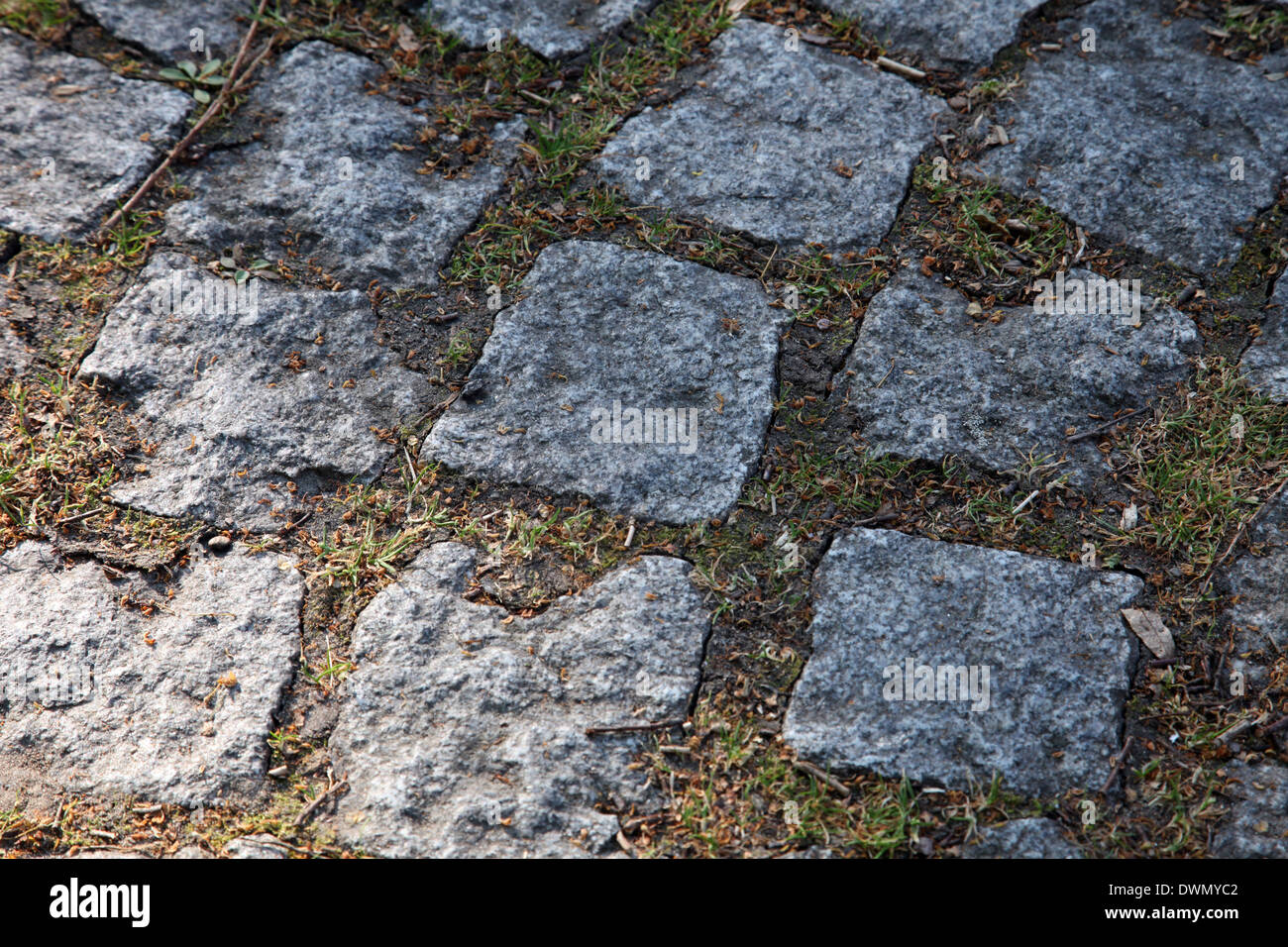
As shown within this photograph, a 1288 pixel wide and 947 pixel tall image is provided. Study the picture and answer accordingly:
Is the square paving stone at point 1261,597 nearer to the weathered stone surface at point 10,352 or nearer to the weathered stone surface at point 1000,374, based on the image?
the weathered stone surface at point 1000,374

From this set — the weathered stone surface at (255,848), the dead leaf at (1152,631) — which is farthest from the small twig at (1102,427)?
the weathered stone surface at (255,848)

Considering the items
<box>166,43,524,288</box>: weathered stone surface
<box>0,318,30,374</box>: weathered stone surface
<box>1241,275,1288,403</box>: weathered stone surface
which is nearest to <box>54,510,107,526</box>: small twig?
<box>0,318,30,374</box>: weathered stone surface

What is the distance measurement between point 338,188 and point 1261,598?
260cm

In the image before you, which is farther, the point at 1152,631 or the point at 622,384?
the point at 622,384

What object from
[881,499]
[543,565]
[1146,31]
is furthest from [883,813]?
[1146,31]

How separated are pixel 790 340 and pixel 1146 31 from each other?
5.57ft

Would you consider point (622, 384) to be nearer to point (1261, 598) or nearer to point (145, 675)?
point (145, 675)

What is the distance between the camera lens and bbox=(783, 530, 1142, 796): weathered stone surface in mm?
1939

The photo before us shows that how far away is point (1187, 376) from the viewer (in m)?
2.40

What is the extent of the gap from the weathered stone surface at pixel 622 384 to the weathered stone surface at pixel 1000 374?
0.28 m

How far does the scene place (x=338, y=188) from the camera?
2.75 metres

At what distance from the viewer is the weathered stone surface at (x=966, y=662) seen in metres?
1.94

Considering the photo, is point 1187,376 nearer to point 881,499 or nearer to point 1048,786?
point 881,499

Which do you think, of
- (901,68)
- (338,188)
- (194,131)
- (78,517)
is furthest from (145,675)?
(901,68)
